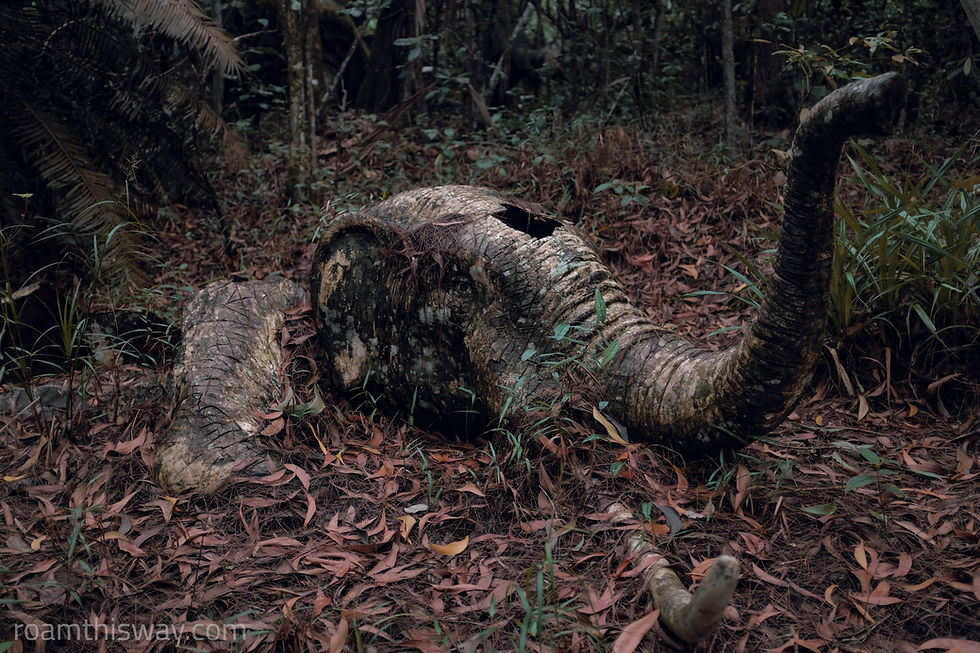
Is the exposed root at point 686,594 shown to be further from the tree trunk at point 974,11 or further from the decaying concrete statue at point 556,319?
the tree trunk at point 974,11

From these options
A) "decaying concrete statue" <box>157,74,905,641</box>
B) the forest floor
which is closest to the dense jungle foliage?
the forest floor

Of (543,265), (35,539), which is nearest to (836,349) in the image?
(543,265)

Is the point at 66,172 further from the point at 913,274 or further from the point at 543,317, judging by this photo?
the point at 913,274

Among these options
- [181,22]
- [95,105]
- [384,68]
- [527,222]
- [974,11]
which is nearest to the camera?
[974,11]

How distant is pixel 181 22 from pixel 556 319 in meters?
3.97

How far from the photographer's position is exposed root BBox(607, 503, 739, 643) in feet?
5.24

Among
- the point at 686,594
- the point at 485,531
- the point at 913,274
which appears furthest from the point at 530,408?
the point at 913,274

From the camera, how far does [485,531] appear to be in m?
2.54

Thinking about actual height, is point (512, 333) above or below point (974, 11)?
below

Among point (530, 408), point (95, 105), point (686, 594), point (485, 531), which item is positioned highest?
point (95, 105)

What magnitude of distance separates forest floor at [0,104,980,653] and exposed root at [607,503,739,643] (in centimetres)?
6

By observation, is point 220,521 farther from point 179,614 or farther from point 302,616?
point 302,616

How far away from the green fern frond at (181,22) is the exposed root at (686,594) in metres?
4.70

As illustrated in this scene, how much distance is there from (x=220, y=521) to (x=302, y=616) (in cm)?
75
